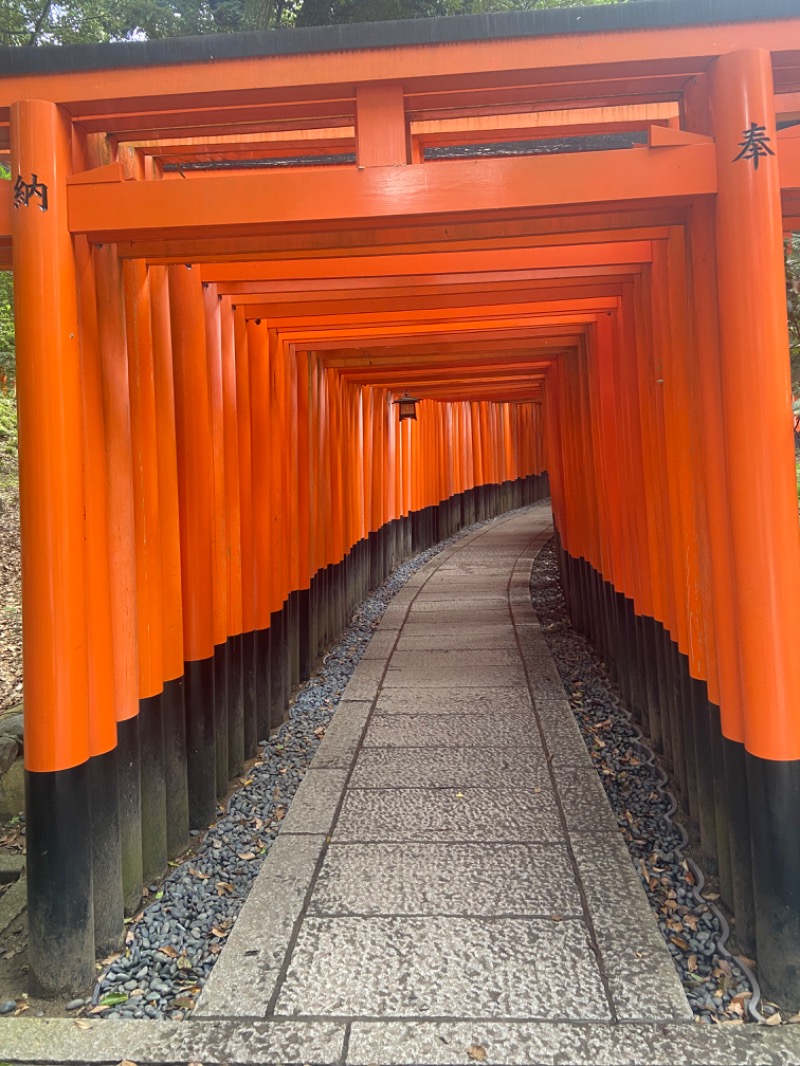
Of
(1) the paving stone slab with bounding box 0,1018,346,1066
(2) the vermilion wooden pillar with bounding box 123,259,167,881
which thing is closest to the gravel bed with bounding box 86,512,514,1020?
(1) the paving stone slab with bounding box 0,1018,346,1066

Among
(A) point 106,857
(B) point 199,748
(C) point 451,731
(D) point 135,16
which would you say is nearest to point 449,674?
(C) point 451,731

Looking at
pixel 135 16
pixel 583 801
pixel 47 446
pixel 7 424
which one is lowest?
pixel 583 801

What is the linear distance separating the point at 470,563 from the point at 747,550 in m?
10.4

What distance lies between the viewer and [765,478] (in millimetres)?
2598

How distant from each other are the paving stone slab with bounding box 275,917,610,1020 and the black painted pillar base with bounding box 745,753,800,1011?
58 cm

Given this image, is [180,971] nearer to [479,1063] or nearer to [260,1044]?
[260,1044]

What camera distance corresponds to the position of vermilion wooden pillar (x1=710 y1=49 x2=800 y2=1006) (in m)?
2.56

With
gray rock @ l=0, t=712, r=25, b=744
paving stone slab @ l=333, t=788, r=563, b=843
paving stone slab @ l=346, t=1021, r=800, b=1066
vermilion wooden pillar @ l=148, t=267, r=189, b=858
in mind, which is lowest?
paving stone slab @ l=346, t=1021, r=800, b=1066

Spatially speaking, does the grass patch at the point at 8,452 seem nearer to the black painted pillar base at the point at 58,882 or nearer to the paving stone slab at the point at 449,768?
the paving stone slab at the point at 449,768

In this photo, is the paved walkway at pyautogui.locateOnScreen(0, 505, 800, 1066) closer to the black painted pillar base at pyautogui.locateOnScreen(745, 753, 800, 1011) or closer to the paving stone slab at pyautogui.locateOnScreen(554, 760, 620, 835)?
the paving stone slab at pyautogui.locateOnScreen(554, 760, 620, 835)

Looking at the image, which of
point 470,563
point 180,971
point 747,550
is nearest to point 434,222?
point 747,550

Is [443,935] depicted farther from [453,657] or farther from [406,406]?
[406,406]

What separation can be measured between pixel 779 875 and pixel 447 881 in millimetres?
1318

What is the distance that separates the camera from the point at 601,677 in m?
6.40
